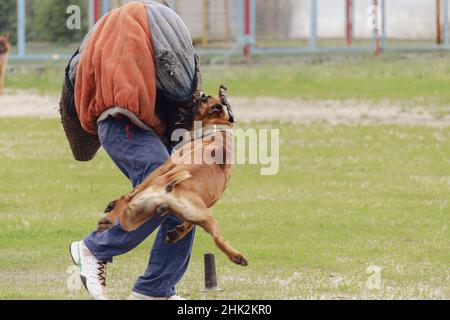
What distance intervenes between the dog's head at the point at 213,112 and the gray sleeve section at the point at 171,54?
0.49 ft

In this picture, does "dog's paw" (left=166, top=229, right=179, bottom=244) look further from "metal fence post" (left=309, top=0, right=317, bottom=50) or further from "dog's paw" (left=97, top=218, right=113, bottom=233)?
"metal fence post" (left=309, top=0, right=317, bottom=50)

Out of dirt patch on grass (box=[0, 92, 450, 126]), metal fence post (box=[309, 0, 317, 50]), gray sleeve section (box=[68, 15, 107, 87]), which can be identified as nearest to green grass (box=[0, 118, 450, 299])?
dirt patch on grass (box=[0, 92, 450, 126])

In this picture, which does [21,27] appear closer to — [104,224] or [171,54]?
[171,54]

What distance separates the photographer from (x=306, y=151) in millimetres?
15508

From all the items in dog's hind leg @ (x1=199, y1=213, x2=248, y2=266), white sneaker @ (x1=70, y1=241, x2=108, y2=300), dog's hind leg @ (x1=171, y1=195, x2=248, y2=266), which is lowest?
white sneaker @ (x1=70, y1=241, x2=108, y2=300)

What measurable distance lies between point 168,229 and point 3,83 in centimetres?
1663

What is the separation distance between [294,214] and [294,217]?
150 mm

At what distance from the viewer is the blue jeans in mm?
6898

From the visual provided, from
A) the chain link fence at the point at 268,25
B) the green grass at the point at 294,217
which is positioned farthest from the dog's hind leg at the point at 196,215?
the chain link fence at the point at 268,25

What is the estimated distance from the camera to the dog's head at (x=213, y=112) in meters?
6.80

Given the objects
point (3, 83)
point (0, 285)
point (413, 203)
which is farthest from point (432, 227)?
point (3, 83)

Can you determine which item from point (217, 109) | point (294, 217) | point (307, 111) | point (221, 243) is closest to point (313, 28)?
point (307, 111)

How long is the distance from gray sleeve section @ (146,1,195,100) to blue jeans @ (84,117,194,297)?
0.30 metres

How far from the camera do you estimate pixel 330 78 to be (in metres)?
23.1
